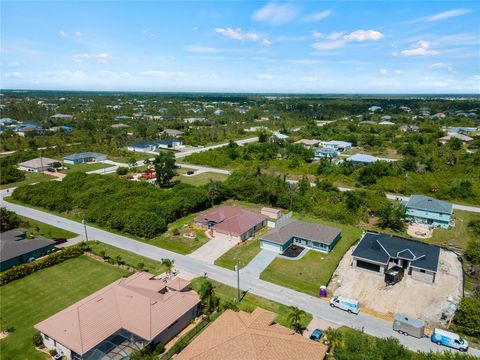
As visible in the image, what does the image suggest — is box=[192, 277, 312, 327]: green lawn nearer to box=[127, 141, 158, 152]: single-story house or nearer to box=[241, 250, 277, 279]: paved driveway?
box=[241, 250, 277, 279]: paved driveway

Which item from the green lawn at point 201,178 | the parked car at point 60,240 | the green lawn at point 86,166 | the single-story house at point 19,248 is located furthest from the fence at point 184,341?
the green lawn at point 86,166

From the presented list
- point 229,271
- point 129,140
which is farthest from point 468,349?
point 129,140

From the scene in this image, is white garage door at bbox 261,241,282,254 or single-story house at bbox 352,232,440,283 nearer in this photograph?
single-story house at bbox 352,232,440,283

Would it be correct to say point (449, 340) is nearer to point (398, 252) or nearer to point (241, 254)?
point (398, 252)

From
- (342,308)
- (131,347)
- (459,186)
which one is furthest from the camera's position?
(459,186)

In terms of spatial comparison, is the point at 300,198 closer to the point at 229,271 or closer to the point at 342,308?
the point at 229,271

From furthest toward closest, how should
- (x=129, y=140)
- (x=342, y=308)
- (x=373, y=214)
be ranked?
(x=129, y=140)
(x=373, y=214)
(x=342, y=308)

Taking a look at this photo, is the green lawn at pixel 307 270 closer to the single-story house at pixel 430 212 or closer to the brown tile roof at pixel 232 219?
the brown tile roof at pixel 232 219

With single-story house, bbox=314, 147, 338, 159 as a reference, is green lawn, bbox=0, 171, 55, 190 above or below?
below

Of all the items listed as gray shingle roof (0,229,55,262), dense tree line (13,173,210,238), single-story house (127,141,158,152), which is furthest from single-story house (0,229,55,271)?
single-story house (127,141,158,152)
